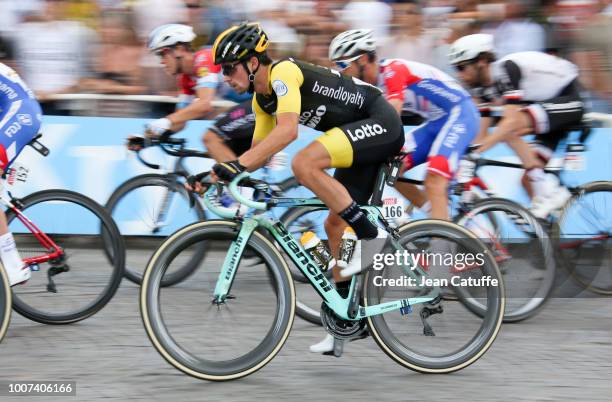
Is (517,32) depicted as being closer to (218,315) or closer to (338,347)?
(338,347)

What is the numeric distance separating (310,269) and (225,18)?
4.88 metres

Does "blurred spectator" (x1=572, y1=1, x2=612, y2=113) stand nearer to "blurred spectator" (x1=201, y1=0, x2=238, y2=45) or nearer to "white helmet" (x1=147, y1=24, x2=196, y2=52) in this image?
"blurred spectator" (x1=201, y1=0, x2=238, y2=45)

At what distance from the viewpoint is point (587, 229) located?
766 centimetres

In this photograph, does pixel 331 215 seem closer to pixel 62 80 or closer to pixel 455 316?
pixel 455 316

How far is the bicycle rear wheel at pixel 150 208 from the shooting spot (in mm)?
7977

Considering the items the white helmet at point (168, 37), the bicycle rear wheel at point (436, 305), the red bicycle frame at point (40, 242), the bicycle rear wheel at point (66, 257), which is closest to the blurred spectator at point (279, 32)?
the white helmet at point (168, 37)

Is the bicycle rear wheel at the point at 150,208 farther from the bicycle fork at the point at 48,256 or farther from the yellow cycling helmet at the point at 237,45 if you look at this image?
the yellow cycling helmet at the point at 237,45

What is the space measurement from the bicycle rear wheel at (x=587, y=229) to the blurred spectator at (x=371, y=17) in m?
3.13

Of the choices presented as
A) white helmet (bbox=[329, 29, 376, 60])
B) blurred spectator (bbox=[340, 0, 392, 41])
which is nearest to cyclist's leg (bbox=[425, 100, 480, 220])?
white helmet (bbox=[329, 29, 376, 60])

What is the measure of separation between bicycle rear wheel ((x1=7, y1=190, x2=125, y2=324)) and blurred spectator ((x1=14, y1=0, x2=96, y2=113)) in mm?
3111

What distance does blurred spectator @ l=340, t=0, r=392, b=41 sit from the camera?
10.0 m

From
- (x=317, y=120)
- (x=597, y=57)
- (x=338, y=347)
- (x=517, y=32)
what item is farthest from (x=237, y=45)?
(x=597, y=57)

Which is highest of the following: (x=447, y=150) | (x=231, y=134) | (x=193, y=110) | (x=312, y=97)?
(x=312, y=97)

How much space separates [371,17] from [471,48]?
2.55m
